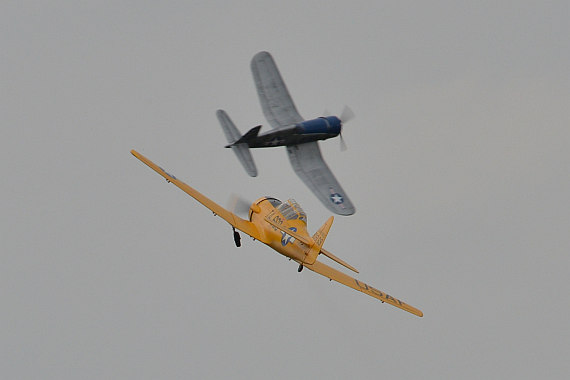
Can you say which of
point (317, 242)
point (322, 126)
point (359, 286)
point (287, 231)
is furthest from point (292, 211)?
point (322, 126)

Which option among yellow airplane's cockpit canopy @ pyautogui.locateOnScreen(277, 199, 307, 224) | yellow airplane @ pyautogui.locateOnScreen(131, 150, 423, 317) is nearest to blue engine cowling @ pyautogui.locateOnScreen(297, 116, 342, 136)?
yellow airplane @ pyautogui.locateOnScreen(131, 150, 423, 317)

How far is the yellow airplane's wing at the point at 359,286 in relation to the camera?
167 ft

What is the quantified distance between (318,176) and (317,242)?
16.6ft

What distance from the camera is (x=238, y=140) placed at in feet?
170

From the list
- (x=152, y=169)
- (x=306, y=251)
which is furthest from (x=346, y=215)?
(x=152, y=169)

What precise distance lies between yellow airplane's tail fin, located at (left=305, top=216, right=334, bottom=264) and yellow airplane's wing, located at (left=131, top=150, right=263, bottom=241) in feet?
6.43

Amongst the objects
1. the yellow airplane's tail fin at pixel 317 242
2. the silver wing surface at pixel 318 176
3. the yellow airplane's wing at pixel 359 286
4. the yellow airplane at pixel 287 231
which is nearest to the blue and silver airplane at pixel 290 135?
the silver wing surface at pixel 318 176

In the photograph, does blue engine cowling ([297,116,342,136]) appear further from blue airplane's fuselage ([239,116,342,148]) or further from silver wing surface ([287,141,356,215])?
silver wing surface ([287,141,356,215])

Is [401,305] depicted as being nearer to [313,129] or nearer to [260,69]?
[313,129]

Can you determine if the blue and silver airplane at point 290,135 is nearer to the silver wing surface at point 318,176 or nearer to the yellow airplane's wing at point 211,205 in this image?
the silver wing surface at point 318,176

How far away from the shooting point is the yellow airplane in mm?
49406

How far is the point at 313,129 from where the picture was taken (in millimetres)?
55156

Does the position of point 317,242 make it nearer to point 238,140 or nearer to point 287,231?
point 287,231

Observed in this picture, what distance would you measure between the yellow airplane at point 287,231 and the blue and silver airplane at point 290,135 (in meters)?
1.66
